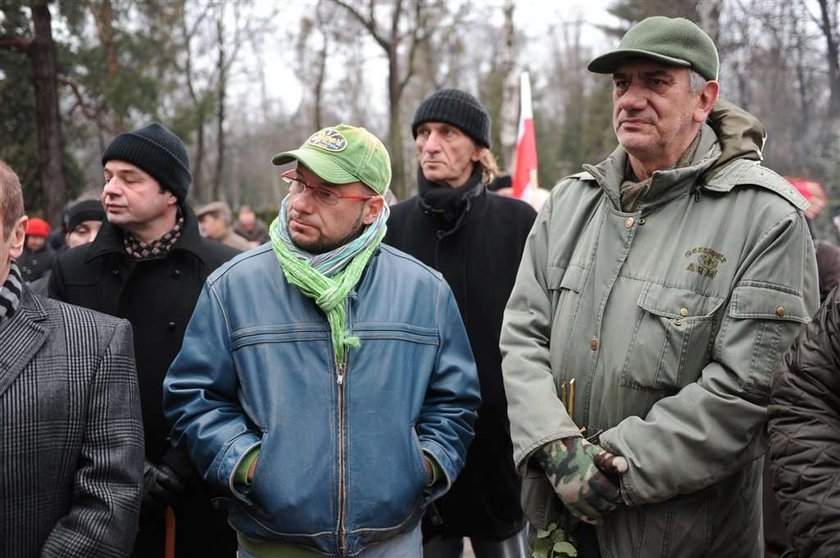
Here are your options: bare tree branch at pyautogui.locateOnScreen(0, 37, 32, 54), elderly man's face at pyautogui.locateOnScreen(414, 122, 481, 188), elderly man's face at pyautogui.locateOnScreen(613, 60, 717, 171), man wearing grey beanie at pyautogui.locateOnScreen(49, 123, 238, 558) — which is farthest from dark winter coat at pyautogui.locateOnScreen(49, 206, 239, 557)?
bare tree branch at pyautogui.locateOnScreen(0, 37, 32, 54)

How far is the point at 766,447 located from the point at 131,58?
18.4m

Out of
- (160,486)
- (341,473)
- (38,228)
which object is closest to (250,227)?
(38,228)

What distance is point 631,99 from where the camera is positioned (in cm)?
269

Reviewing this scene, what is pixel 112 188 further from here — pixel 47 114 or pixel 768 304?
pixel 47 114

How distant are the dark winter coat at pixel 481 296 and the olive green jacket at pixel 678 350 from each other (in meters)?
0.89

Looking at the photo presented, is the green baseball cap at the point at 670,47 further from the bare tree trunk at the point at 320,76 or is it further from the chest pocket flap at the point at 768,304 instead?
the bare tree trunk at the point at 320,76

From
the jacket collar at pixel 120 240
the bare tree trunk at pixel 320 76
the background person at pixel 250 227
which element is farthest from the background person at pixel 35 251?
the bare tree trunk at pixel 320 76

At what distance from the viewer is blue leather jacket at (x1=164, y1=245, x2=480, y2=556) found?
253 centimetres

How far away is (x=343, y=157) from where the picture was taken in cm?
282

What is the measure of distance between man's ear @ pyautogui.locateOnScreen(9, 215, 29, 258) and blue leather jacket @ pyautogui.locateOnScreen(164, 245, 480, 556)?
0.58 metres

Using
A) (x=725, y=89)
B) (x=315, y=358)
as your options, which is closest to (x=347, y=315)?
(x=315, y=358)

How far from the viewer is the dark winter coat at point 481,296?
3654 millimetres

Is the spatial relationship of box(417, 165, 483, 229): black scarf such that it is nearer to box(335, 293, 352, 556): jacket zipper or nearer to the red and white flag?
box(335, 293, 352, 556): jacket zipper

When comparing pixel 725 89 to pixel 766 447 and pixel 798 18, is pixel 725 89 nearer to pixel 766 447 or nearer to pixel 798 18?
pixel 798 18
